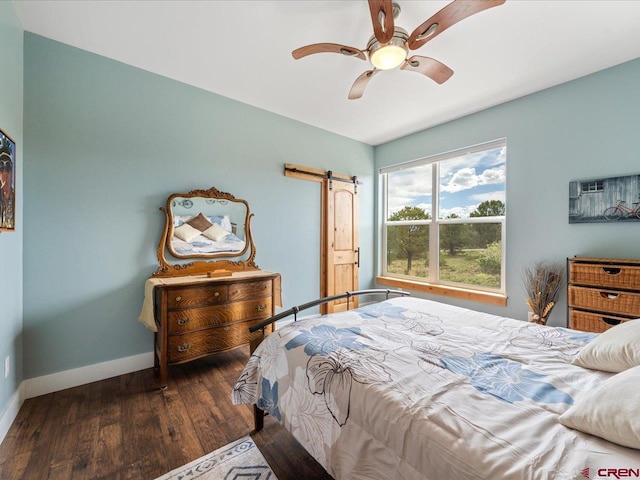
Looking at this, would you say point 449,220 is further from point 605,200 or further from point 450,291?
point 605,200

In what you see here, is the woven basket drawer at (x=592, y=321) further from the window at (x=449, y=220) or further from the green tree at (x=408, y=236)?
the green tree at (x=408, y=236)

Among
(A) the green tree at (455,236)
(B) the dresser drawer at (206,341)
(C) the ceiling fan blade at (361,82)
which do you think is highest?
(C) the ceiling fan blade at (361,82)

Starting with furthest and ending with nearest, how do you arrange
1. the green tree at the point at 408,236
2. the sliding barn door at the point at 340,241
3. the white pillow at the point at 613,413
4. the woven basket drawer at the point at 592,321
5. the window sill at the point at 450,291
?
1. the green tree at the point at 408,236
2. the sliding barn door at the point at 340,241
3. the window sill at the point at 450,291
4. the woven basket drawer at the point at 592,321
5. the white pillow at the point at 613,413

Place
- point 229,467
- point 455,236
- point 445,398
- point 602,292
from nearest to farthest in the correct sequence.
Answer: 1. point 445,398
2. point 229,467
3. point 602,292
4. point 455,236

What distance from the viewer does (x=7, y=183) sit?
5.74 feet

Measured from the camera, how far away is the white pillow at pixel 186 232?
9.04 ft

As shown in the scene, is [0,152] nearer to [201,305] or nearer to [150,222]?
[150,222]

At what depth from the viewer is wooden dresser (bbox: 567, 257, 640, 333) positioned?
7.16ft

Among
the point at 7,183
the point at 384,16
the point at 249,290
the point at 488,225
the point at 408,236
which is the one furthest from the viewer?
the point at 408,236

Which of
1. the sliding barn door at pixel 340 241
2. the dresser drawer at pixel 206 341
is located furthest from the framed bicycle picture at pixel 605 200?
the dresser drawer at pixel 206 341

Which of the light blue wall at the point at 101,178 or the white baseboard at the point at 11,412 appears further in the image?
the light blue wall at the point at 101,178

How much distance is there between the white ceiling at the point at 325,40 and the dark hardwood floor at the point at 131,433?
9.30 ft

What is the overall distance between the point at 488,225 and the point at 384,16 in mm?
2757

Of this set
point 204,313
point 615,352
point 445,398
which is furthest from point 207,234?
point 615,352
